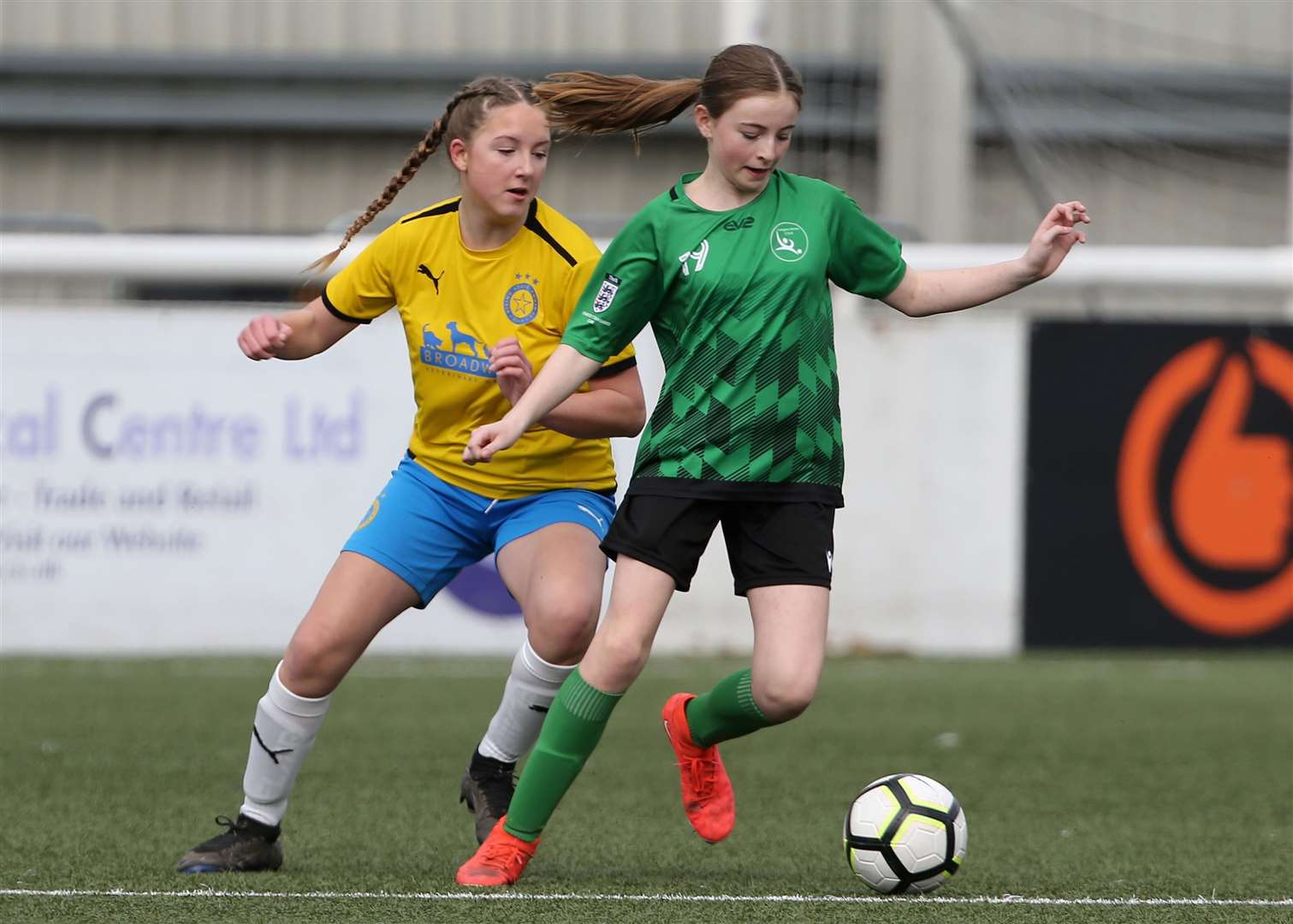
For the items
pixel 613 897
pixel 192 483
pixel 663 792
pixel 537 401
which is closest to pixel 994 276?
→ pixel 537 401

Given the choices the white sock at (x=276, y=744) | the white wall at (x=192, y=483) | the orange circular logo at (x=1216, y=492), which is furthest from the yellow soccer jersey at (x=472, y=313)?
the orange circular logo at (x=1216, y=492)

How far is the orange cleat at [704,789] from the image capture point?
4.42 metres

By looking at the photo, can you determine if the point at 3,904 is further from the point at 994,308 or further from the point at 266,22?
the point at 266,22

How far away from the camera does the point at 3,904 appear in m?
3.89

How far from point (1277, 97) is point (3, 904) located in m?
13.0

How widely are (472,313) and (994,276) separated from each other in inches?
45.3

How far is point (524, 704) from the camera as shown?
4574 mm

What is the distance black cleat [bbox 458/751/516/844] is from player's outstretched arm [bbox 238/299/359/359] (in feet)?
3.39

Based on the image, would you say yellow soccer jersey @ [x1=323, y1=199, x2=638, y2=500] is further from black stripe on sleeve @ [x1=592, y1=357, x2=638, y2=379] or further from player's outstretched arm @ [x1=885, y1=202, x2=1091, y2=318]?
player's outstretched arm @ [x1=885, y1=202, x2=1091, y2=318]

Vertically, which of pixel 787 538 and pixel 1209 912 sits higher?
pixel 787 538

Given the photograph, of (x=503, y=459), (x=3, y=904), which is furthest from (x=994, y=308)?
(x=3, y=904)

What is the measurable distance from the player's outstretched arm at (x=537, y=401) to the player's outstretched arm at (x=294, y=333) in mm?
637

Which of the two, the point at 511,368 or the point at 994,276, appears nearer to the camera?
the point at 511,368

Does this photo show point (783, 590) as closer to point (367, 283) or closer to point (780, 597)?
point (780, 597)
